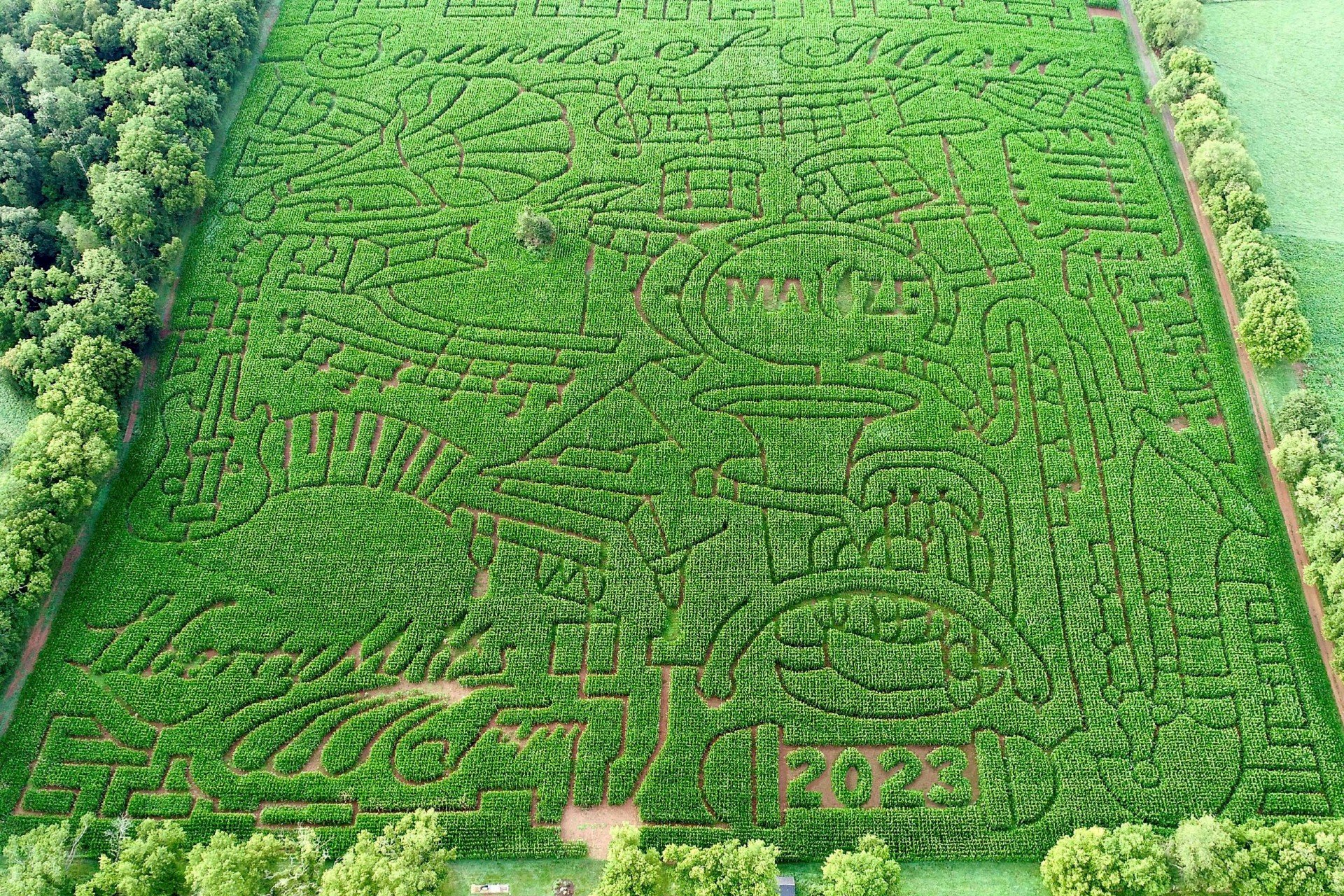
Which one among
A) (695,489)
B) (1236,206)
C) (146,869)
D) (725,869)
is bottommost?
(146,869)

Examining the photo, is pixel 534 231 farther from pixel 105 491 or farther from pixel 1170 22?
pixel 1170 22

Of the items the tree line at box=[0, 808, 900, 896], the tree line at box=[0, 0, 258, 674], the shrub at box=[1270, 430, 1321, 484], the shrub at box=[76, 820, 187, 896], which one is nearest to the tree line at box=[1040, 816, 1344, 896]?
the tree line at box=[0, 808, 900, 896]

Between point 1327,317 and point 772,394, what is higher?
point 1327,317

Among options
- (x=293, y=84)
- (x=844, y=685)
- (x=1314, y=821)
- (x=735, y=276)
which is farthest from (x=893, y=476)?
(x=293, y=84)

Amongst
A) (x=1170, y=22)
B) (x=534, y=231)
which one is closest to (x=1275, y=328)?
(x=1170, y=22)

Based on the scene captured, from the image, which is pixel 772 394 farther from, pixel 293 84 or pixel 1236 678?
pixel 293 84

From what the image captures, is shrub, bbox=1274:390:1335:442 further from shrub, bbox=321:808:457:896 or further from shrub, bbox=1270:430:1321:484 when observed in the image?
shrub, bbox=321:808:457:896
